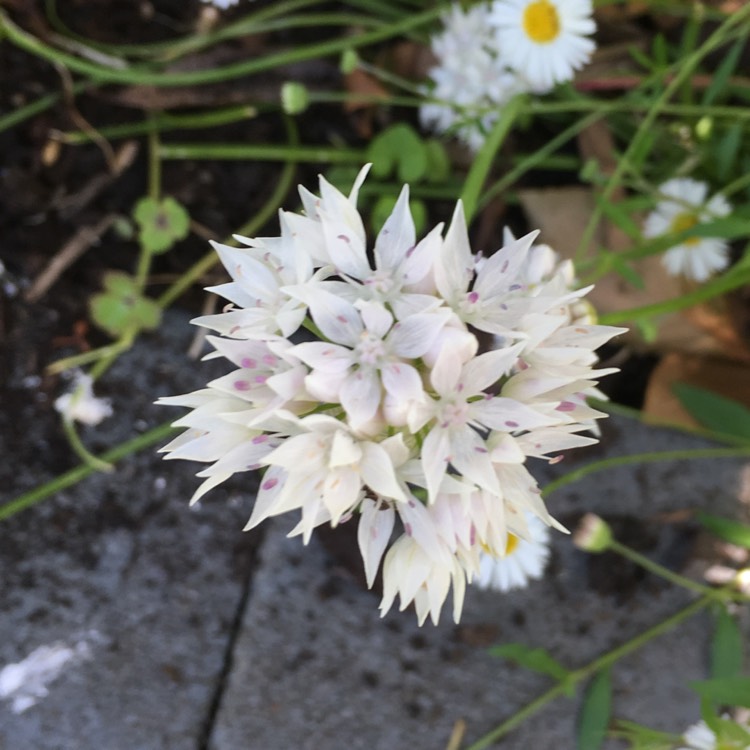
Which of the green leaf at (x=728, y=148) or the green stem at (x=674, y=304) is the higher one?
the green leaf at (x=728, y=148)

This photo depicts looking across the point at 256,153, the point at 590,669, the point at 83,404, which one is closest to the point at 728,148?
the point at 256,153

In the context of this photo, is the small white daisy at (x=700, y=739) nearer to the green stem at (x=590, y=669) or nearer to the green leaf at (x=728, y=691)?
the green leaf at (x=728, y=691)

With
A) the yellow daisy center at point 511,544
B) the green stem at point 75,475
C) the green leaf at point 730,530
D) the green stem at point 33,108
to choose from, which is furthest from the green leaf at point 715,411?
the green stem at point 33,108

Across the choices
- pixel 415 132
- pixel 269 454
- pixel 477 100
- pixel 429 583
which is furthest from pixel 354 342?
pixel 415 132

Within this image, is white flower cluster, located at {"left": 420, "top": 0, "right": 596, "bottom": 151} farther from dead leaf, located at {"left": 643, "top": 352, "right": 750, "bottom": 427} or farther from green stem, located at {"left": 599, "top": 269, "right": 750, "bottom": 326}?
dead leaf, located at {"left": 643, "top": 352, "right": 750, "bottom": 427}

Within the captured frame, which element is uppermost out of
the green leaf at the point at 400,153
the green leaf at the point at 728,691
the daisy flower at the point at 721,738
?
the green leaf at the point at 400,153

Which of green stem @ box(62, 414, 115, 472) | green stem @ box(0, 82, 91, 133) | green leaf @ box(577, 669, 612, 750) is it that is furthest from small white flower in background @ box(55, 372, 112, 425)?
green leaf @ box(577, 669, 612, 750)
